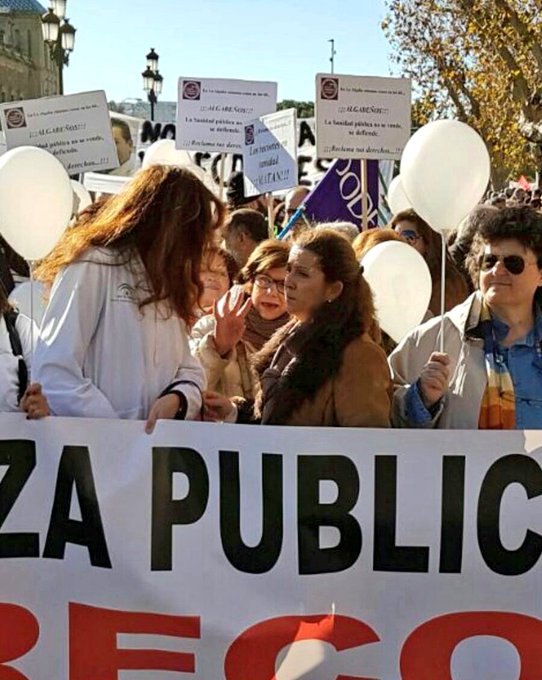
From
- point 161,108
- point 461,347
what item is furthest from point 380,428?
point 161,108

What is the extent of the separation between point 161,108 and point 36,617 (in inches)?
1360

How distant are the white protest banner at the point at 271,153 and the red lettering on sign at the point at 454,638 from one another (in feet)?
15.6

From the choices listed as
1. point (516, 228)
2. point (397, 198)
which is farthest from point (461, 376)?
point (397, 198)

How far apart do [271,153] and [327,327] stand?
174 inches

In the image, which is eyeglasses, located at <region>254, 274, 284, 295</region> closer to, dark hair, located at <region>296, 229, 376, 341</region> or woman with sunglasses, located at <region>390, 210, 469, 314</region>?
dark hair, located at <region>296, 229, 376, 341</region>

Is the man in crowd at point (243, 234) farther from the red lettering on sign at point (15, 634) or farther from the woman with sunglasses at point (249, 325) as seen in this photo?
the red lettering on sign at point (15, 634)

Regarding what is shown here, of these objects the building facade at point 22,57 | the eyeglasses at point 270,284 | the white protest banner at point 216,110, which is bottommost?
the eyeglasses at point 270,284

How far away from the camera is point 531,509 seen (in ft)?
9.71

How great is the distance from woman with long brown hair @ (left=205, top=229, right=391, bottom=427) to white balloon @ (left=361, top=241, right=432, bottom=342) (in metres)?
0.83

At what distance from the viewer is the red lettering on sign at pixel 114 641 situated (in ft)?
9.39

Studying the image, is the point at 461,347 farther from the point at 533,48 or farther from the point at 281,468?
the point at 533,48

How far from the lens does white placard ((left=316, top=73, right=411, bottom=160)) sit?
621 cm

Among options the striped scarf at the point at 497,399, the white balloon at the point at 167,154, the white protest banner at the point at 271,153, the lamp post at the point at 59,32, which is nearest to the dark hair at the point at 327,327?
the striped scarf at the point at 497,399

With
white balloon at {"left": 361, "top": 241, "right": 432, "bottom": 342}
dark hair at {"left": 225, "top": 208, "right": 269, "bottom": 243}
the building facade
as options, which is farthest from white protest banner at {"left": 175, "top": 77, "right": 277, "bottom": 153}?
the building facade
